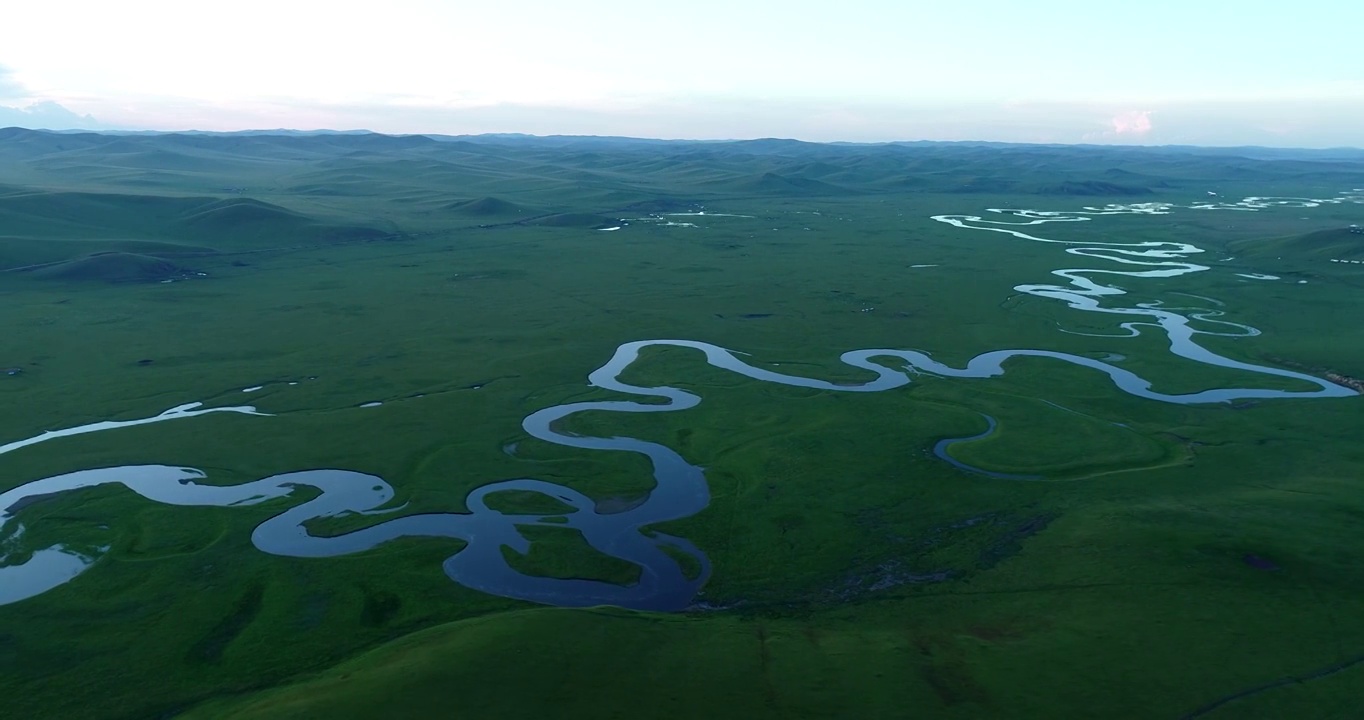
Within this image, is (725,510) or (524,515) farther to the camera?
(725,510)

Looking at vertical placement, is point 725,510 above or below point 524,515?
above

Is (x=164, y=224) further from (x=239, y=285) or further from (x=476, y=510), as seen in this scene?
(x=476, y=510)

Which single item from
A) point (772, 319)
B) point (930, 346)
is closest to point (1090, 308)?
point (930, 346)

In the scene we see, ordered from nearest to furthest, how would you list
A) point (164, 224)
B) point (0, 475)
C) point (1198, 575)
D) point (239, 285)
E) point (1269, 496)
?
point (1198, 575), point (1269, 496), point (0, 475), point (239, 285), point (164, 224)

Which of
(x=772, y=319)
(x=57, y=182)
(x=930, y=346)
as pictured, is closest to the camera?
(x=930, y=346)

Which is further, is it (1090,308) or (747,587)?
(1090,308)

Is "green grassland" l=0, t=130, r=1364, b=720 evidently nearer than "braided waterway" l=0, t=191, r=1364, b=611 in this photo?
Yes

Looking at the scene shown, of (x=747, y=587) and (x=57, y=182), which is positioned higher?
(x=57, y=182)

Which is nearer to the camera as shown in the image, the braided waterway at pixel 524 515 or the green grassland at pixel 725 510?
the green grassland at pixel 725 510
